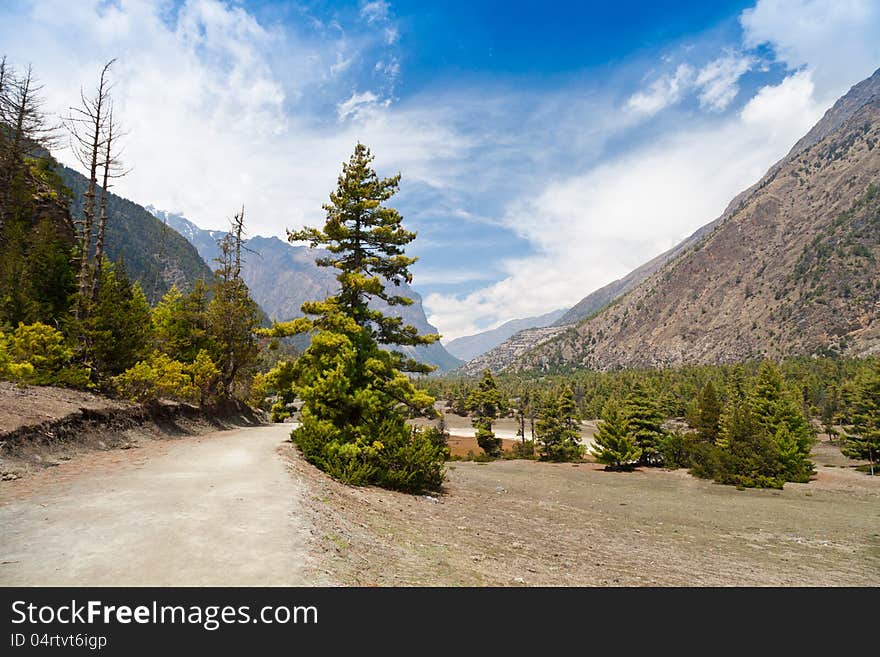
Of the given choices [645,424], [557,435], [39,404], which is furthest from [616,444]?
[39,404]

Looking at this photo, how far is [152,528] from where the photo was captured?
6.61 meters

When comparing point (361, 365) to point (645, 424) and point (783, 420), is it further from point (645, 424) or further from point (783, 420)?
point (783, 420)

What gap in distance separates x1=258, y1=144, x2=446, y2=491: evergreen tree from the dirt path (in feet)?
11.9

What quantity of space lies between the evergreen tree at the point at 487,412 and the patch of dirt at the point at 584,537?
25.6m

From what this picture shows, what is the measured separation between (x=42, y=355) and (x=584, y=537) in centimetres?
1916

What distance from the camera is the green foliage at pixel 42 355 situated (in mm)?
15117

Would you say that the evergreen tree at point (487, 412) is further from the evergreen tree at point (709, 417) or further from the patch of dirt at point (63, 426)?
the patch of dirt at point (63, 426)

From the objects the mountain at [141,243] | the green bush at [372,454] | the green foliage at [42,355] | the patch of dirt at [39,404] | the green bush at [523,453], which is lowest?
the green bush at [523,453]

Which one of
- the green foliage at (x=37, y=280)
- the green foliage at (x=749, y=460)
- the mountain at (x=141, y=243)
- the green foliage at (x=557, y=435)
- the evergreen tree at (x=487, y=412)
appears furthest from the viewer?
the mountain at (x=141, y=243)

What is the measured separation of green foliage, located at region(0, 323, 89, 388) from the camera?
49.6 ft

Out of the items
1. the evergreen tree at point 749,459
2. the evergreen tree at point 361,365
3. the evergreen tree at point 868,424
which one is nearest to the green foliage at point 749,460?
the evergreen tree at point 749,459
